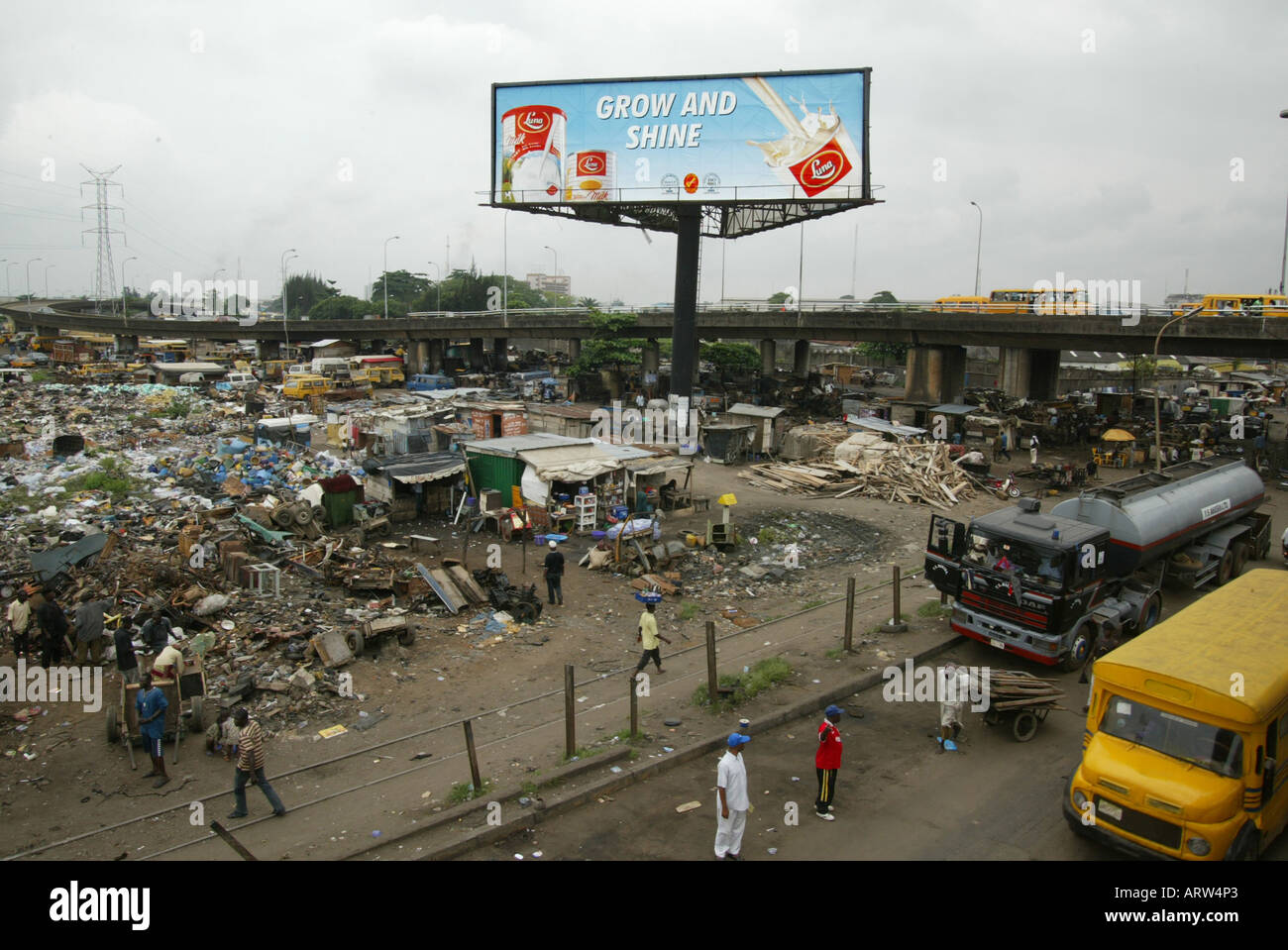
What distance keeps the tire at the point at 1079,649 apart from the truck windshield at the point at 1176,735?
4.57 m

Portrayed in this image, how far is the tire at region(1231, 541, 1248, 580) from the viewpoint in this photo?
55.0 feet

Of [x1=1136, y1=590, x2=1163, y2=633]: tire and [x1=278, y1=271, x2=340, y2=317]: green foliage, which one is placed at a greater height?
[x1=278, y1=271, x2=340, y2=317]: green foliage

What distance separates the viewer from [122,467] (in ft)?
77.7

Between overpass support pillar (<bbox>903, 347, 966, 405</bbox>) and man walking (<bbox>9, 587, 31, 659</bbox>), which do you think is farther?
overpass support pillar (<bbox>903, 347, 966, 405</bbox>)

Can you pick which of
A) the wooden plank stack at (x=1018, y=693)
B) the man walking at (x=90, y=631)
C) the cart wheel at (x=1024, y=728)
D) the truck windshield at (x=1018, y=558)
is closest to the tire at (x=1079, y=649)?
the truck windshield at (x=1018, y=558)

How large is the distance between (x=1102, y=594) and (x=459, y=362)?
191 ft

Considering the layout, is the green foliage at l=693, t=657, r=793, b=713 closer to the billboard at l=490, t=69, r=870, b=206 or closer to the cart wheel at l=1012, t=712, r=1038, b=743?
the cart wheel at l=1012, t=712, r=1038, b=743

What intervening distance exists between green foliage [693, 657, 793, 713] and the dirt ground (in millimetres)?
1041

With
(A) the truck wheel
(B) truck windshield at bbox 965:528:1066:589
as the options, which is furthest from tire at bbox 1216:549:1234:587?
(A) the truck wheel

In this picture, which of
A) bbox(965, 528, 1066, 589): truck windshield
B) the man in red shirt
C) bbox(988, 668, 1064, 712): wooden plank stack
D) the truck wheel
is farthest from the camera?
the truck wheel

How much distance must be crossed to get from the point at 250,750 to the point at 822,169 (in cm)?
3072

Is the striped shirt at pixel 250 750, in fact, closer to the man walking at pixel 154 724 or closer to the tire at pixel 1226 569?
the man walking at pixel 154 724

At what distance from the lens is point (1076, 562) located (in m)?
11.4

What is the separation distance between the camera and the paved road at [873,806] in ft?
25.5
